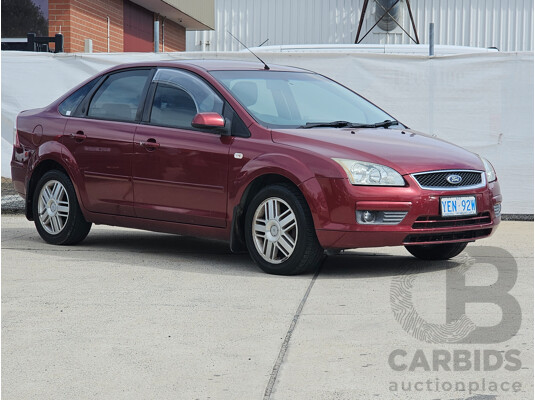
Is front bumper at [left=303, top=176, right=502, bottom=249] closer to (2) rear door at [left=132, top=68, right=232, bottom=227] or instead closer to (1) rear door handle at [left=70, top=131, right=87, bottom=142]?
(2) rear door at [left=132, top=68, right=232, bottom=227]

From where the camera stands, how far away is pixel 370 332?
5824 mm

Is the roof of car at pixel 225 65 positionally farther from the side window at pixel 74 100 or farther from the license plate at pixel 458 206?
the license plate at pixel 458 206

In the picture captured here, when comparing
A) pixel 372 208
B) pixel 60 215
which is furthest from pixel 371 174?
pixel 60 215

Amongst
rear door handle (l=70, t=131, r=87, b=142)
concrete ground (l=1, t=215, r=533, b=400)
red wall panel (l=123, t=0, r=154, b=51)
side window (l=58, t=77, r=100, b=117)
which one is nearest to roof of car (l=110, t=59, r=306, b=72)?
side window (l=58, t=77, r=100, b=117)

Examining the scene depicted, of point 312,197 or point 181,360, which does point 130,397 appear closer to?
point 181,360

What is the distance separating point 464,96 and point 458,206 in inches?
169

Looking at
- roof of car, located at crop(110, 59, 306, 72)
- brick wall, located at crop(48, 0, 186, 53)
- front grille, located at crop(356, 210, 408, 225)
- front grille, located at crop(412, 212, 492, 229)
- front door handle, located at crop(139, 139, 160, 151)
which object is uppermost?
brick wall, located at crop(48, 0, 186, 53)

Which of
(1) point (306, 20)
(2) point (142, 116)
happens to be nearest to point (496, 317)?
(2) point (142, 116)

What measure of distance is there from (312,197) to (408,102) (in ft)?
15.3

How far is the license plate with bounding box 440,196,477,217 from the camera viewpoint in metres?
7.67

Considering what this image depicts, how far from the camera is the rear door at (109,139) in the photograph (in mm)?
8859

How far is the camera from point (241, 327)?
5965mm

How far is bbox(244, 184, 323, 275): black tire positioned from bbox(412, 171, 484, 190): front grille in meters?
0.83

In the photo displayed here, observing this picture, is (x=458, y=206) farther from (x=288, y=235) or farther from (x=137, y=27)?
(x=137, y=27)
